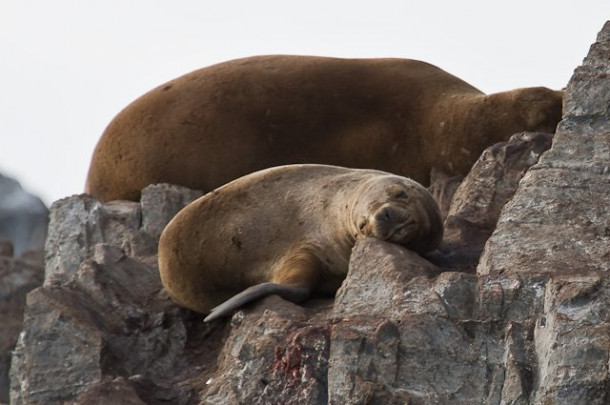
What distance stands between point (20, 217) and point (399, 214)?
1387 cm

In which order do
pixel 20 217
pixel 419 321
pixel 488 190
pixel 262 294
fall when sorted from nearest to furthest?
pixel 419 321
pixel 262 294
pixel 488 190
pixel 20 217

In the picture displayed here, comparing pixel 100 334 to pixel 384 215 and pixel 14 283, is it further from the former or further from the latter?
pixel 14 283

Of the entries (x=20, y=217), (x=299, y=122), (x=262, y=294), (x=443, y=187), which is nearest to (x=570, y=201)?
(x=262, y=294)

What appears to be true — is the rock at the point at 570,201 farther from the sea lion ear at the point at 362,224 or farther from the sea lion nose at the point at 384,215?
the sea lion ear at the point at 362,224

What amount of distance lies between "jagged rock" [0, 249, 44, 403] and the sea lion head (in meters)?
7.69

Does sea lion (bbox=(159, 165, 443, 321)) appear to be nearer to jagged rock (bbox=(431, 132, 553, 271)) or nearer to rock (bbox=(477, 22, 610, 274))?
jagged rock (bbox=(431, 132, 553, 271))

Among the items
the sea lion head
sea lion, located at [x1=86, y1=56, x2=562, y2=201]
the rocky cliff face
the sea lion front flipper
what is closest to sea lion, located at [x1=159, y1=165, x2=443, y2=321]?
the sea lion head

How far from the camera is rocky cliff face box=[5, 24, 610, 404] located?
1078 cm

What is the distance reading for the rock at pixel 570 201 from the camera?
11.6m

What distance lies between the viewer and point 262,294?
1276 centimetres

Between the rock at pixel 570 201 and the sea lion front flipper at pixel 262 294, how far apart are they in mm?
1510

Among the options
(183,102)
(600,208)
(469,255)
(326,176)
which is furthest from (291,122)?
(600,208)

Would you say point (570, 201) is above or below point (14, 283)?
above

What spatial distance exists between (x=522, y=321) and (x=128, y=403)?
8.28 feet
